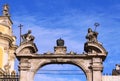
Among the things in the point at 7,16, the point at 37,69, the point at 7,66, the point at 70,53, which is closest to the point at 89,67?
the point at 70,53

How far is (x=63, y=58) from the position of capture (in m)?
28.1

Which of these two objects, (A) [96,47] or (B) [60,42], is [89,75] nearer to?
(A) [96,47]

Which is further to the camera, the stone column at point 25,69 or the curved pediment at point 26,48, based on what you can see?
the curved pediment at point 26,48

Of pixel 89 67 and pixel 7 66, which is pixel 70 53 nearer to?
pixel 89 67

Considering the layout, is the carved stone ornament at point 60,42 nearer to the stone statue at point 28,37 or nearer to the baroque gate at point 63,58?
the baroque gate at point 63,58

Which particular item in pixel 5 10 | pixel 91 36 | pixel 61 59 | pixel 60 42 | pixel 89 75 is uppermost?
pixel 5 10

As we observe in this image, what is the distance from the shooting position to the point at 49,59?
1109 inches

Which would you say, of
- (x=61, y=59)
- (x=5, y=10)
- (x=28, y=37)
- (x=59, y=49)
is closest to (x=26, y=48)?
(x=28, y=37)

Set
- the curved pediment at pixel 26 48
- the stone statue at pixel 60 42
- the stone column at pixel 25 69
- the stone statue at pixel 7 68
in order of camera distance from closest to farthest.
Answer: the stone column at pixel 25 69 → the curved pediment at pixel 26 48 → the stone statue at pixel 60 42 → the stone statue at pixel 7 68

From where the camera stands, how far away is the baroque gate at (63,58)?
1096 inches

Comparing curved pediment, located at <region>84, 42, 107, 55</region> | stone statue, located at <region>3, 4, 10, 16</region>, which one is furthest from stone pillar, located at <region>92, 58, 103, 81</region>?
stone statue, located at <region>3, 4, 10, 16</region>

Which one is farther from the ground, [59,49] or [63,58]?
[59,49]

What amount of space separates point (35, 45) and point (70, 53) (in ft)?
7.86

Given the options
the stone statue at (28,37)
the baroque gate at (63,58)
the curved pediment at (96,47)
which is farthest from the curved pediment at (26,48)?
the curved pediment at (96,47)
